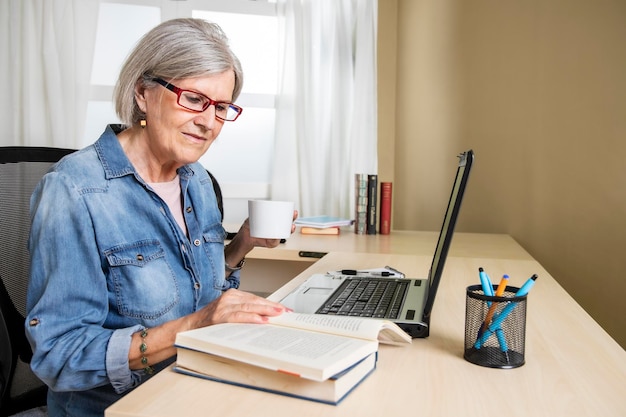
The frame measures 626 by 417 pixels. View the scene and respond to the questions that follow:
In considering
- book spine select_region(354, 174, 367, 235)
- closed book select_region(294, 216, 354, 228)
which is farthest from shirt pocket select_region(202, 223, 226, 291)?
book spine select_region(354, 174, 367, 235)

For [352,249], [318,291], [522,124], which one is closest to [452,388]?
[318,291]

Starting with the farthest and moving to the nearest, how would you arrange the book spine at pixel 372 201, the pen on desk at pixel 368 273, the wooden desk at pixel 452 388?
the book spine at pixel 372 201 → the pen on desk at pixel 368 273 → the wooden desk at pixel 452 388

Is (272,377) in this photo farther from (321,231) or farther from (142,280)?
(321,231)

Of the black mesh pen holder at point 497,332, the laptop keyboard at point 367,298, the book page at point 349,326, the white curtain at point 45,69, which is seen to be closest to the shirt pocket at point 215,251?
the laptop keyboard at point 367,298

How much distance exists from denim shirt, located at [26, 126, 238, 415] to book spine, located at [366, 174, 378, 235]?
4.31 ft

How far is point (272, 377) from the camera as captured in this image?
807 mm

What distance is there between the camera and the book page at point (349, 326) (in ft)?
3.06

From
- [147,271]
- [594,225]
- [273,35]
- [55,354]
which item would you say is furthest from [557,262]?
[55,354]

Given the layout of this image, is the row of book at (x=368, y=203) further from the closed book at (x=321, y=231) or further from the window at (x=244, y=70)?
the window at (x=244, y=70)

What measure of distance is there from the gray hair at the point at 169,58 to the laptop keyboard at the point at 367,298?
1.83 ft

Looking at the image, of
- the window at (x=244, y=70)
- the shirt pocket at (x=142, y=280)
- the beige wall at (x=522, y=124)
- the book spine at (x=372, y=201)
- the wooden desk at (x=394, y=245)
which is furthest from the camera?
the window at (x=244, y=70)

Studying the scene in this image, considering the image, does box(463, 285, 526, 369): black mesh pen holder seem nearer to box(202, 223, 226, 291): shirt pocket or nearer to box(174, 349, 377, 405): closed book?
box(174, 349, 377, 405): closed book

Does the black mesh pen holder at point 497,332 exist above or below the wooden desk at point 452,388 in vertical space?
above

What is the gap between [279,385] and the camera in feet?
2.63
